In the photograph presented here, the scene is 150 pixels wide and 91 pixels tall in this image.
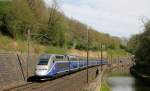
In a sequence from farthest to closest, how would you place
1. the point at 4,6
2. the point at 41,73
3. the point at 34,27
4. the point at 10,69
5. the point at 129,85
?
1. the point at 34,27
2. the point at 129,85
3. the point at 4,6
4. the point at 10,69
5. the point at 41,73

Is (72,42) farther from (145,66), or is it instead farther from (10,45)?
(10,45)

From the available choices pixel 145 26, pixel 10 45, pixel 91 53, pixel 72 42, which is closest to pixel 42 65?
pixel 10 45

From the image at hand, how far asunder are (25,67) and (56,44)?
59.1 m

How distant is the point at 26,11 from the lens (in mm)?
84250

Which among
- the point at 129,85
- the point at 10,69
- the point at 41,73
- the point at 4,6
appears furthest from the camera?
the point at 129,85

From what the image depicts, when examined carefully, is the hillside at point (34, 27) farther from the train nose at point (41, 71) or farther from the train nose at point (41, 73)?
the train nose at point (41, 73)

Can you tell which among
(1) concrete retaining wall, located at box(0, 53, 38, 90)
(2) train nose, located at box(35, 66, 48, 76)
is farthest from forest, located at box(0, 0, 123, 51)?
(2) train nose, located at box(35, 66, 48, 76)

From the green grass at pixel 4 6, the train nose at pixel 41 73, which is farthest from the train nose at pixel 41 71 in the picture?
the green grass at pixel 4 6

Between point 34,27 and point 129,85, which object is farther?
point 34,27

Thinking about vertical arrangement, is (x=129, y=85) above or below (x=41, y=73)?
below

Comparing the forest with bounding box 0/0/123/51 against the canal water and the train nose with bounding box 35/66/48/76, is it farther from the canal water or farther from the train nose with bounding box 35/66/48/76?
the train nose with bounding box 35/66/48/76

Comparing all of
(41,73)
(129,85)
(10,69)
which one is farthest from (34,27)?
(41,73)

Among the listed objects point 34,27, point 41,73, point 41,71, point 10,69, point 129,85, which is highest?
point 34,27

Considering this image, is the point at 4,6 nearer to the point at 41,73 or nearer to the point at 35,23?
the point at 35,23
